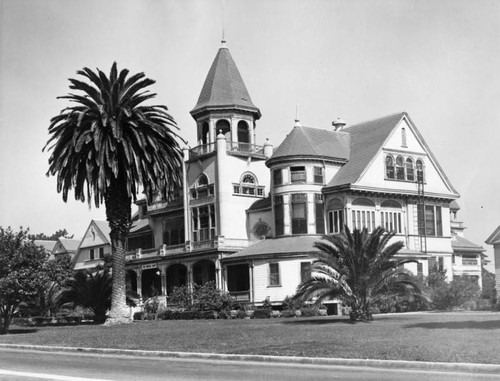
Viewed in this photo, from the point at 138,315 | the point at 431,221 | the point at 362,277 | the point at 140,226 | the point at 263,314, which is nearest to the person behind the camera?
the point at 362,277

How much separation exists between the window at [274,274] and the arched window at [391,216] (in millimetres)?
8326

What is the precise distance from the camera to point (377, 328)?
1076 inches

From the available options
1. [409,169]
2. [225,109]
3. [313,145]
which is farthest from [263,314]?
[225,109]

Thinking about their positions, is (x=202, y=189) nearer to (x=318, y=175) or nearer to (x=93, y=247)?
(x=318, y=175)

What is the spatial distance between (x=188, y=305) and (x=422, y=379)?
36.5 meters

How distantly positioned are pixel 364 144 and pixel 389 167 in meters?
2.66

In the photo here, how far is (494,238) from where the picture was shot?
1918 inches

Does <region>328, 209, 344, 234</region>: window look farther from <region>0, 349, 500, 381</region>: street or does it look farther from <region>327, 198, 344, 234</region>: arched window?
<region>0, 349, 500, 381</region>: street

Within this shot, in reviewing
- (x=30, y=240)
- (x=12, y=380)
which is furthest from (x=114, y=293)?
(x=12, y=380)

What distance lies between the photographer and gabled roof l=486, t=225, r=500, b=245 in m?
48.3

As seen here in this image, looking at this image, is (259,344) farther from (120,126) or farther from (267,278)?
(267,278)

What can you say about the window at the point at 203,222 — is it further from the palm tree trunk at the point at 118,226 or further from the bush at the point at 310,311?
the palm tree trunk at the point at 118,226

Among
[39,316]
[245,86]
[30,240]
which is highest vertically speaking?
[245,86]

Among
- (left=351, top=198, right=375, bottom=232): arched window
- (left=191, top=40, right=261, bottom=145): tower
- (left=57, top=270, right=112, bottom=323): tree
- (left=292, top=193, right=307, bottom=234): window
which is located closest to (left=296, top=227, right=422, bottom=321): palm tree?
(left=57, top=270, right=112, bottom=323): tree
